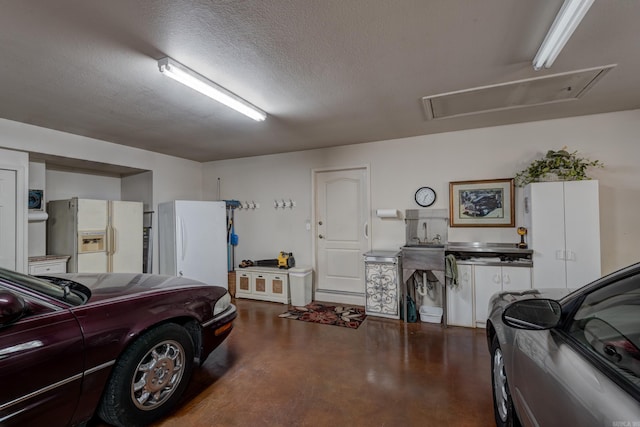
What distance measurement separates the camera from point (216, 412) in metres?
2.02

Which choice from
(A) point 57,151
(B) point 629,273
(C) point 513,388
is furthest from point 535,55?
(A) point 57,151

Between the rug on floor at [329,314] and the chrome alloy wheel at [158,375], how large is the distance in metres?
2.04

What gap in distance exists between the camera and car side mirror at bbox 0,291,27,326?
1.27 meters

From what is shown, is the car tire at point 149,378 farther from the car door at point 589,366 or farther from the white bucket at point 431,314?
the white bucket at point 431,314

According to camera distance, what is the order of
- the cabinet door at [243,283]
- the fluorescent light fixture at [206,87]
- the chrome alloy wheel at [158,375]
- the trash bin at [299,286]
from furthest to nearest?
the cabinet door at [243,283] < the trash bin at [299,286] < the fluorescent light fixture at [206,87] < the chrome alloy wheel at [158,375]

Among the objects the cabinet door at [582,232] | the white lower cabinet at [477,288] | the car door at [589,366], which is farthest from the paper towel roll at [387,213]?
the car door at [589,366]

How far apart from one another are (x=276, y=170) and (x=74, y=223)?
297 cm

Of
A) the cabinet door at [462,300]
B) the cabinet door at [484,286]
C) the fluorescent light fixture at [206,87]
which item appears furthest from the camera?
the cabinet door at [462,300]

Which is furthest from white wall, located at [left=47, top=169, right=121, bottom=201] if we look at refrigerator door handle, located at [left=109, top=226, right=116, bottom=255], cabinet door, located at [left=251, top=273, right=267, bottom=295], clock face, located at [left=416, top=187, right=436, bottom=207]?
clock face, located at [left=416, top=187, right=436, bottom=207]

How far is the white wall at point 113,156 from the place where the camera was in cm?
331

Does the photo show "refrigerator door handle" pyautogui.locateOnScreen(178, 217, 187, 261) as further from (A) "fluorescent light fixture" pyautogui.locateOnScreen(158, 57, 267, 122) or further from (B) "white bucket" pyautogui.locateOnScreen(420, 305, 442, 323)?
(B) "white bucket" pyautogui.locateOnScreen(420, 305, 442, 323)

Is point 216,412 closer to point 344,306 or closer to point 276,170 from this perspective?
point 344,306

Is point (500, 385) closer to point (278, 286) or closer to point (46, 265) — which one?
point (278, 286)

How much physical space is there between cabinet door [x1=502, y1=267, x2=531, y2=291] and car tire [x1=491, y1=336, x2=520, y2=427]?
5.82 feet
